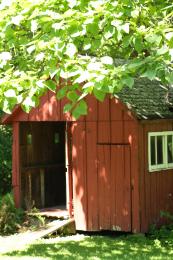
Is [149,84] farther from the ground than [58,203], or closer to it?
farther from the ground

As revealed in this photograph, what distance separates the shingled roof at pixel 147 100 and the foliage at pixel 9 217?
4.33m

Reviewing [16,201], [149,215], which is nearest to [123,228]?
[149,215]

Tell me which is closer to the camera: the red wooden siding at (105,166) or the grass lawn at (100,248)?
the grass lawn at (100,248)

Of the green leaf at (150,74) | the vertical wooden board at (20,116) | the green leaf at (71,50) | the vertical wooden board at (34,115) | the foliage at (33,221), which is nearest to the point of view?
the green leaf at (150,74)

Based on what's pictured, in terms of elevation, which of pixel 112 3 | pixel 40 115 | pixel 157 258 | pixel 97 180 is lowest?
pixel 157 258

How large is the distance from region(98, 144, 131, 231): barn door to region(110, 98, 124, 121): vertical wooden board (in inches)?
28.7

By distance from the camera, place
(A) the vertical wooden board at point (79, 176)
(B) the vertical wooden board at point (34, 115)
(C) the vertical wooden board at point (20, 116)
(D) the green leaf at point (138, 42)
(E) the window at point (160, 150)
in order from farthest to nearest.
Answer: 1. (C) the vertical wooden board at point (20, 116)
2. (B) the vertical wooden board at point (34, 115)
3. (A) the vertical wooden board at point (79, 176)
4. (E) the window at point (160, 150)
5. (D) the green leaf at point (138, 42)

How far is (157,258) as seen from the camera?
36.3 feet

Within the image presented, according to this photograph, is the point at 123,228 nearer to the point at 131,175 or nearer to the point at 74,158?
the point at 131,175

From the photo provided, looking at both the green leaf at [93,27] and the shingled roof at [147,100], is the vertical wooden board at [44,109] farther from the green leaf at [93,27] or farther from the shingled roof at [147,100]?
the green leaf at [93,27]

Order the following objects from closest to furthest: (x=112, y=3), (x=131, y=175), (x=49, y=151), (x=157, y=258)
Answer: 1. (x=112, y=3)
2. (x=157, y=258)
3. (x=131, y=175)
4. (x=49, y=151)

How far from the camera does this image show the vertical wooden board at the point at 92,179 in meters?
13.8

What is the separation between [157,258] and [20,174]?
228 inches

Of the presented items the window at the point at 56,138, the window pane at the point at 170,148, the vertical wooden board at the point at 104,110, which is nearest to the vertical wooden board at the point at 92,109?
the vertical wooden board at the point at 104,110
